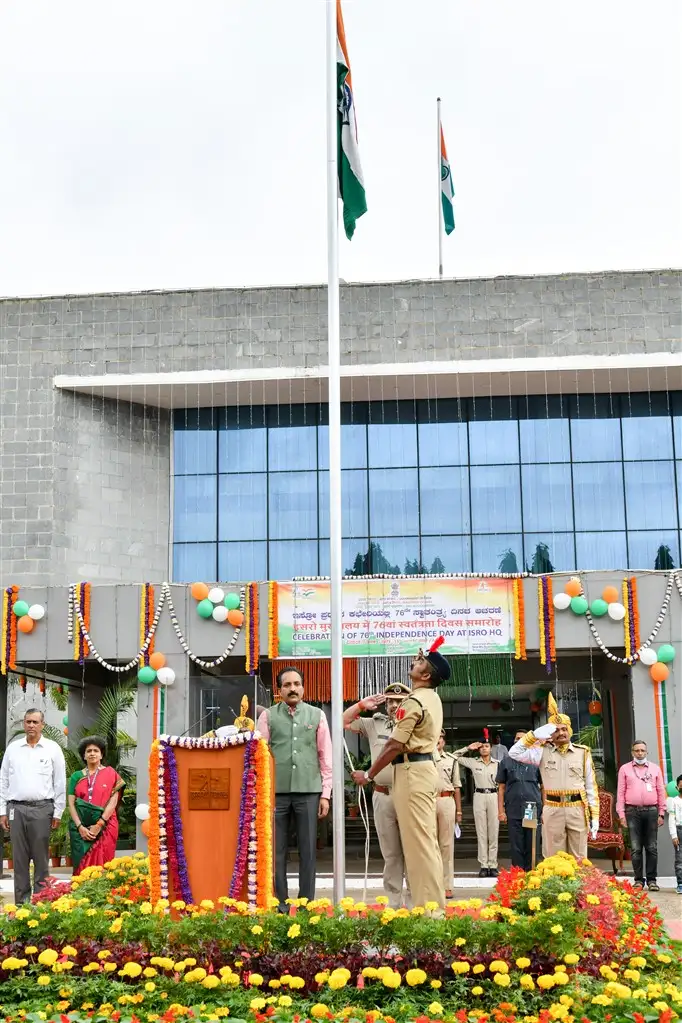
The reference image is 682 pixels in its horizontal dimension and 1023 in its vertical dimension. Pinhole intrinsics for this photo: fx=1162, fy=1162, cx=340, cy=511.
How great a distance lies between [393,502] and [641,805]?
29.6ft

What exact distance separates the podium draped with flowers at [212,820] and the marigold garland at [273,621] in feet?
31.4

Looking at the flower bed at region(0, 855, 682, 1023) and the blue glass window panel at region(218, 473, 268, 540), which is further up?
the blue glass window panel at region(218, 473, 268, 540)

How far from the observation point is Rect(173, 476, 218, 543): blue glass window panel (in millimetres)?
22422

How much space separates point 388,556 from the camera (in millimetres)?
21938

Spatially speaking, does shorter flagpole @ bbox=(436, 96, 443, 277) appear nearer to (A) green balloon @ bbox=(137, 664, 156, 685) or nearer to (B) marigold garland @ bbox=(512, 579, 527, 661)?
(B) marigold garland @ bbox=(512, 579, 527, 661)

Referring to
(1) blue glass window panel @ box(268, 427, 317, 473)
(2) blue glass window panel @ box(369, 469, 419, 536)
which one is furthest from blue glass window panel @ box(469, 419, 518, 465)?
(1) blue glass window panel @ box(268, 427, 317, 473)

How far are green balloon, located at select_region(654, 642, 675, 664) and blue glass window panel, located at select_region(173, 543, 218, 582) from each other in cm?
861

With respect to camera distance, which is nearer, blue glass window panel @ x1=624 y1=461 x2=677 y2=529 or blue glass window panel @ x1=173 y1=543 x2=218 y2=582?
blue glass window panel @ x1=624 y1=461 x2=677 y2=529

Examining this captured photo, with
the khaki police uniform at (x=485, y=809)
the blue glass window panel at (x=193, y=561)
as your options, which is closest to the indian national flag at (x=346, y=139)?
the khaki police uniform at (x=485, y=809)

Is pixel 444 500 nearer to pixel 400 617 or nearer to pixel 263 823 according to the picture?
pixel 400 617

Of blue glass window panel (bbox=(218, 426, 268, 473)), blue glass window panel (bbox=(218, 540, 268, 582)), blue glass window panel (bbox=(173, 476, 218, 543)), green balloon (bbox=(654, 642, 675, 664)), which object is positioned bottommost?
green balloon (bbox=(654, 642, 675, 664))

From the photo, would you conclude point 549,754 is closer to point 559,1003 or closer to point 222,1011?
point 559,1003

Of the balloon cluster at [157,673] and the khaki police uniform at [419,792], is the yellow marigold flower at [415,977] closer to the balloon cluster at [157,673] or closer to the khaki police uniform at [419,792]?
the khaki police uniform at [419,792]

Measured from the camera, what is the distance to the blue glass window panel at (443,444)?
72.7ft
